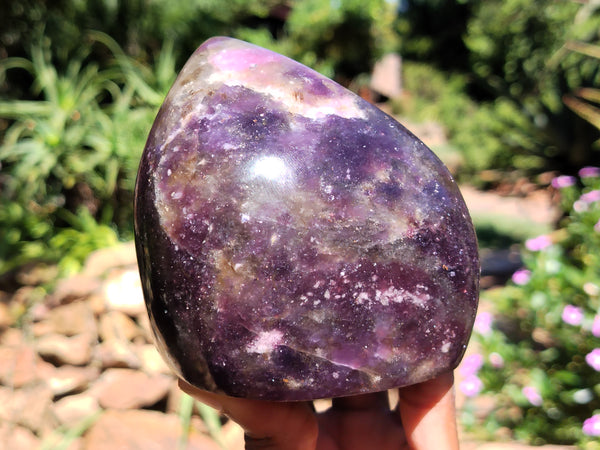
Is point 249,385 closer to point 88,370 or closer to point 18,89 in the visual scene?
point 88,370

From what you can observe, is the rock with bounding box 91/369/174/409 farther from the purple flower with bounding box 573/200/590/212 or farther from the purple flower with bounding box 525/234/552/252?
the purple flower with bounding box 573/200/590/212

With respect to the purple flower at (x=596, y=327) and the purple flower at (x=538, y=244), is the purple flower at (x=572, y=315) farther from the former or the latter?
the purple flower at (x=538, y=244)

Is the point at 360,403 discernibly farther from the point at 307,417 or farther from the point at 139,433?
the point at 139,433

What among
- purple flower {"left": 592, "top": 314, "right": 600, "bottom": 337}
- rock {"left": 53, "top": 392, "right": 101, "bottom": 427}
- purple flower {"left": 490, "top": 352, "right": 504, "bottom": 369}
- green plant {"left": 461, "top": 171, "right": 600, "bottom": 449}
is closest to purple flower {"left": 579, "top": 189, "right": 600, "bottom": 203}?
green plant {"left": 461, "top": 171, "right": 600, "bottom": 449}

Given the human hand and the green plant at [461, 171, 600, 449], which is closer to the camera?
the human hand

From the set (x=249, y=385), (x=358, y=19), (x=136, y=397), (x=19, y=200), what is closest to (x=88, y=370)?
(x=136, y=397)

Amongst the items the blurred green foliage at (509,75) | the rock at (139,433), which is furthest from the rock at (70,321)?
the blurred green foliage at (509,75)
